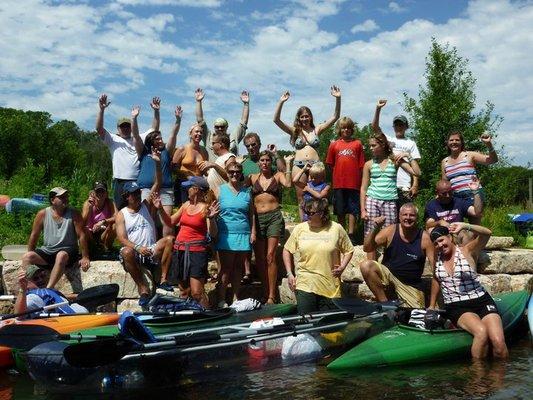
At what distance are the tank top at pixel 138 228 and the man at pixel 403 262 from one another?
2749mm

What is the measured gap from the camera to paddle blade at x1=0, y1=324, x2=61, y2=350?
6.25m

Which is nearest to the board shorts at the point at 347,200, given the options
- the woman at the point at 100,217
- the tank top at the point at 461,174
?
the tank top at the point at 461,174

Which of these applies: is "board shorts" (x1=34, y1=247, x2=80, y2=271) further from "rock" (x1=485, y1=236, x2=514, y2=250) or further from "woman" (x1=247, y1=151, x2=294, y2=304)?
"rock" (x1=485, y1=236, x2=514, y2=250)

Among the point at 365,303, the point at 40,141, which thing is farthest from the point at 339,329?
the point at 40,141

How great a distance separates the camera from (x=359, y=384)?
232 inches

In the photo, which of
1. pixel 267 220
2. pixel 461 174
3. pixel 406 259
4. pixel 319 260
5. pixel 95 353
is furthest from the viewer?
pixel 461 174

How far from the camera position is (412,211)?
738 centimetres

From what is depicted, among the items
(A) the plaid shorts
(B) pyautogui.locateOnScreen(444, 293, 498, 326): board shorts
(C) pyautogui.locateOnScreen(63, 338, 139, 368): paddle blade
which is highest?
(A) the plaid shorts

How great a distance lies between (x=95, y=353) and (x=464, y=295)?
153 inches

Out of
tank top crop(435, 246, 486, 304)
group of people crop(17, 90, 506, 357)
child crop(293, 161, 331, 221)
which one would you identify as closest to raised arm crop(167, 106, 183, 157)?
group of people crop(17, 90, 506, 357)

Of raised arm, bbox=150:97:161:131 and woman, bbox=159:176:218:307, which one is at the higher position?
raised arm, bbox=150:97:161:131

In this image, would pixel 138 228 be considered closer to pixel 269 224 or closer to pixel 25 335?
pixel 269 224

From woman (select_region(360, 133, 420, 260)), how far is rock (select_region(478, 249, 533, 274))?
168 cm

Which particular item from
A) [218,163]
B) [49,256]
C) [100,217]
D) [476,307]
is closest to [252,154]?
[218,163]
